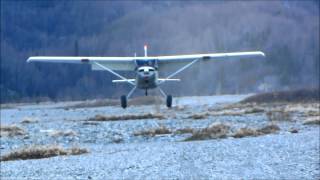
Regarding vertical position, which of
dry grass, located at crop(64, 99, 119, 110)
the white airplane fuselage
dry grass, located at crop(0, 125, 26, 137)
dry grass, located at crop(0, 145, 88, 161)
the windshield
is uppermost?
the windshield

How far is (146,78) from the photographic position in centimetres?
3020

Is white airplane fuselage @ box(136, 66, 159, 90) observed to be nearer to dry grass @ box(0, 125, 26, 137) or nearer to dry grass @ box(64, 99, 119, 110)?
dry grass @ box(0, 125, 26, 137)

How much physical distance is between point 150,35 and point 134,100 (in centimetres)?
2155

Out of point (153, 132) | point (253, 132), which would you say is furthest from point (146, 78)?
point (253, 132)

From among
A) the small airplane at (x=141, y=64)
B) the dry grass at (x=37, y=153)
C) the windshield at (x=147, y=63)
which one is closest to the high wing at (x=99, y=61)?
the small airplane at (x=141, y=64)

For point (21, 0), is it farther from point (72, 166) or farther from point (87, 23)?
point (72, 166)

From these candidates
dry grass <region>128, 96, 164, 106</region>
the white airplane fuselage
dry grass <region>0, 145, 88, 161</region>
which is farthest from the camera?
dry grass <region>128, 96, 164, 106</region>

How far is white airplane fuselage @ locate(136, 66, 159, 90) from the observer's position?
30219 millimetres

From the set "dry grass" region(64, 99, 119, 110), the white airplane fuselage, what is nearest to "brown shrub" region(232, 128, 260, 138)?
the white airplane fuselage

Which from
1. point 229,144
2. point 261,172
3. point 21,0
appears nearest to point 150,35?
point 21,0

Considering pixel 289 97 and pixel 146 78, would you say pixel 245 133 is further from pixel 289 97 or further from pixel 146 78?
pixel 289 97

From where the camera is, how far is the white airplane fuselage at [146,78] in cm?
3022

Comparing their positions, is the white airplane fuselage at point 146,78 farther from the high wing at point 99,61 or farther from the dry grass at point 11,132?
the dry grass at point 11,132

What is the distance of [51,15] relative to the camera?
123m
